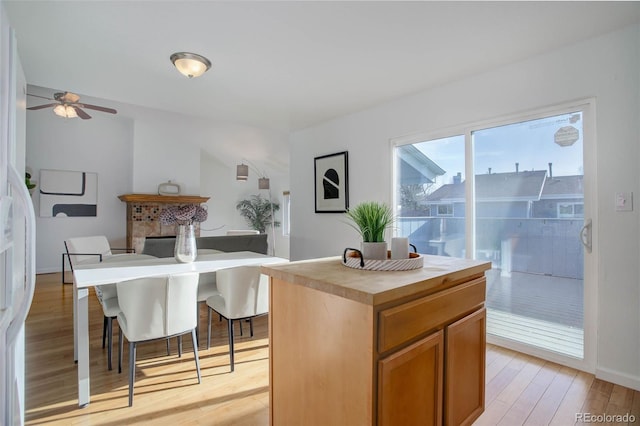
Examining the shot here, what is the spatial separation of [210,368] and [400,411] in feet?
5.77

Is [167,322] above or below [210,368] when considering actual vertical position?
above

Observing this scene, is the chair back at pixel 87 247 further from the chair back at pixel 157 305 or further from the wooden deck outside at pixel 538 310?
the wooden deck outside at pixel 538 310

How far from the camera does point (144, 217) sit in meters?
6.94

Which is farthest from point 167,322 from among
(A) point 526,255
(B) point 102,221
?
(B) point 102,221

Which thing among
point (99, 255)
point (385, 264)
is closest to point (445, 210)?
point (385, 264)

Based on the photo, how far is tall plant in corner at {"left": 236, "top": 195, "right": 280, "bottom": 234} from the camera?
8.96m

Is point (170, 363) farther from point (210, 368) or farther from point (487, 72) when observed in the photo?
point (487, 72)

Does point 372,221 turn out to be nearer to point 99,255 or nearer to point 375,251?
point 375,251

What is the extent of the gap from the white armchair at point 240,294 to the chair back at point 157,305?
10.0 inches

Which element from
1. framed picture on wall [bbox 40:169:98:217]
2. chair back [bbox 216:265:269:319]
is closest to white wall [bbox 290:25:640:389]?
chair back [bbox 216:265:269:319]

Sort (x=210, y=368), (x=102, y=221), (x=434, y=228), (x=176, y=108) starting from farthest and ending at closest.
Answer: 1. (x=102, y=221)
2. (x=176, y=108)
3. (x=434, y=228)
4. (x=210, y=368)

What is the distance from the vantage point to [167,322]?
6.73 ft

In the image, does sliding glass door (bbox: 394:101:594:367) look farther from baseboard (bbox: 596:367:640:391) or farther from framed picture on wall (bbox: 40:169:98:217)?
framed picture on wall (bbox: 40:169:98:217)

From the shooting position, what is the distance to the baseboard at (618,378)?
2061 mm
